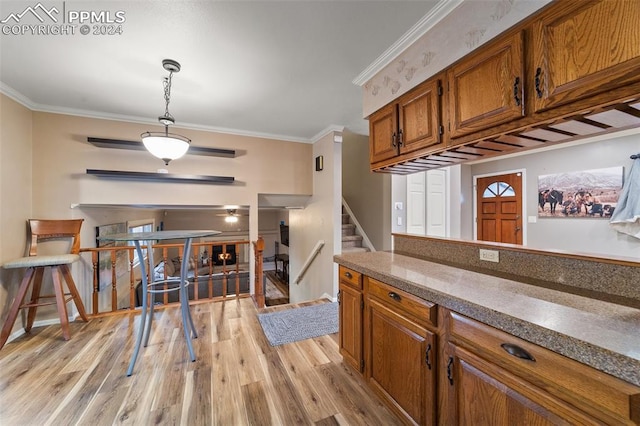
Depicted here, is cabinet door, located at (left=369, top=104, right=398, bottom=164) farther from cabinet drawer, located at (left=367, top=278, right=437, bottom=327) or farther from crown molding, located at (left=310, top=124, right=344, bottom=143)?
crown molding, located at (left=310, top=124, right=344, bottom=143)

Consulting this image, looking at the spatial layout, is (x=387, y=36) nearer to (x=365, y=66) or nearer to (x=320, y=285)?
(x=365, y=66)

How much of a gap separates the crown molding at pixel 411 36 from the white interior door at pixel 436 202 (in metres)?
2.37

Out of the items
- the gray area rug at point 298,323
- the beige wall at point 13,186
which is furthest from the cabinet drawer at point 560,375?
the beige wall at point 13,186

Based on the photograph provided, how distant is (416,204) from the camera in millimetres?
4023

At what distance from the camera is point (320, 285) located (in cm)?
409

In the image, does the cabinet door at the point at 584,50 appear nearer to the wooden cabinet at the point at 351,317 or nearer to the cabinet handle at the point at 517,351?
the cabinet handle at the point at 517,351

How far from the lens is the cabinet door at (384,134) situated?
1965 mm

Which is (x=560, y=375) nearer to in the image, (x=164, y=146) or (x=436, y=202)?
(x=164, y=146)

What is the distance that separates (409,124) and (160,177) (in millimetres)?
3207

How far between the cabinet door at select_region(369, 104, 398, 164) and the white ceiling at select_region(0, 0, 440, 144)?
452 millimetres

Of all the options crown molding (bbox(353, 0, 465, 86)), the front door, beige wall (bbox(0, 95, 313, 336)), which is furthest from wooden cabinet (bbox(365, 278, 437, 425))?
the front door

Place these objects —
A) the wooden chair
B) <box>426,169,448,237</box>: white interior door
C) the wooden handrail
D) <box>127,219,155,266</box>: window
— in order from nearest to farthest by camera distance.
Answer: the wooden chair < the wooden handrail < <box>426,169,448,237</box>: white interior door < <box>127,219,155,266</box>: window

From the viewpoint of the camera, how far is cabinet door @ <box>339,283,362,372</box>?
1.84 m

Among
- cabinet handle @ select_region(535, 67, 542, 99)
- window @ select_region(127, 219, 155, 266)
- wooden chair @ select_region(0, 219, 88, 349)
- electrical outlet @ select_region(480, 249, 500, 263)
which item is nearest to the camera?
cabinet handle @ select_region(535, 67, 542, 99)
